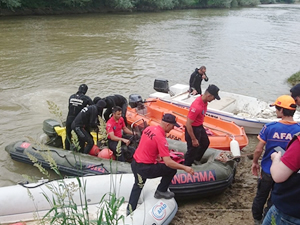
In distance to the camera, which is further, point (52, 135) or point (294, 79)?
point (294, 79)

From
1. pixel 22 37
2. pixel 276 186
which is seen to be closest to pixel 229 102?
pixel 276 186

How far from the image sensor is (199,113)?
416 centimetres

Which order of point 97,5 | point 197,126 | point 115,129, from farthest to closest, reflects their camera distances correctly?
point 97,5 < point 115,129 < point 197,126

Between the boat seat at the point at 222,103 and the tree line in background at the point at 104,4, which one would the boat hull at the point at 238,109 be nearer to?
the boat seat at the point at 222,103

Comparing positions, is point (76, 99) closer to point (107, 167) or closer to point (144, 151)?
point (107, 167)

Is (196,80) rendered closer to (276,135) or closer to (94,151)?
Answer: (94,151)

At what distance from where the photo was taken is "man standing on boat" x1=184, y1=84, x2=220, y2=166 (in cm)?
409

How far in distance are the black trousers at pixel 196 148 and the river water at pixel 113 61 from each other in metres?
2.66

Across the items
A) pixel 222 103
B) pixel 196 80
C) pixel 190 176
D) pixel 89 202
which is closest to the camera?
pixel 89 202

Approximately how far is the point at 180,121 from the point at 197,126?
1981 millimetres

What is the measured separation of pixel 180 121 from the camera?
20.7 feet

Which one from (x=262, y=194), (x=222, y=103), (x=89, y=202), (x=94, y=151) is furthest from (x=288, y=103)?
(x=222, y=103)

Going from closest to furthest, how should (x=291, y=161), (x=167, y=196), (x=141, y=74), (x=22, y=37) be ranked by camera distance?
(x=291, y=161)
(x=167, y=196)
(x=141, y=74)
(x=22, y=37)

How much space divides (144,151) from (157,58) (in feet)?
36.7
